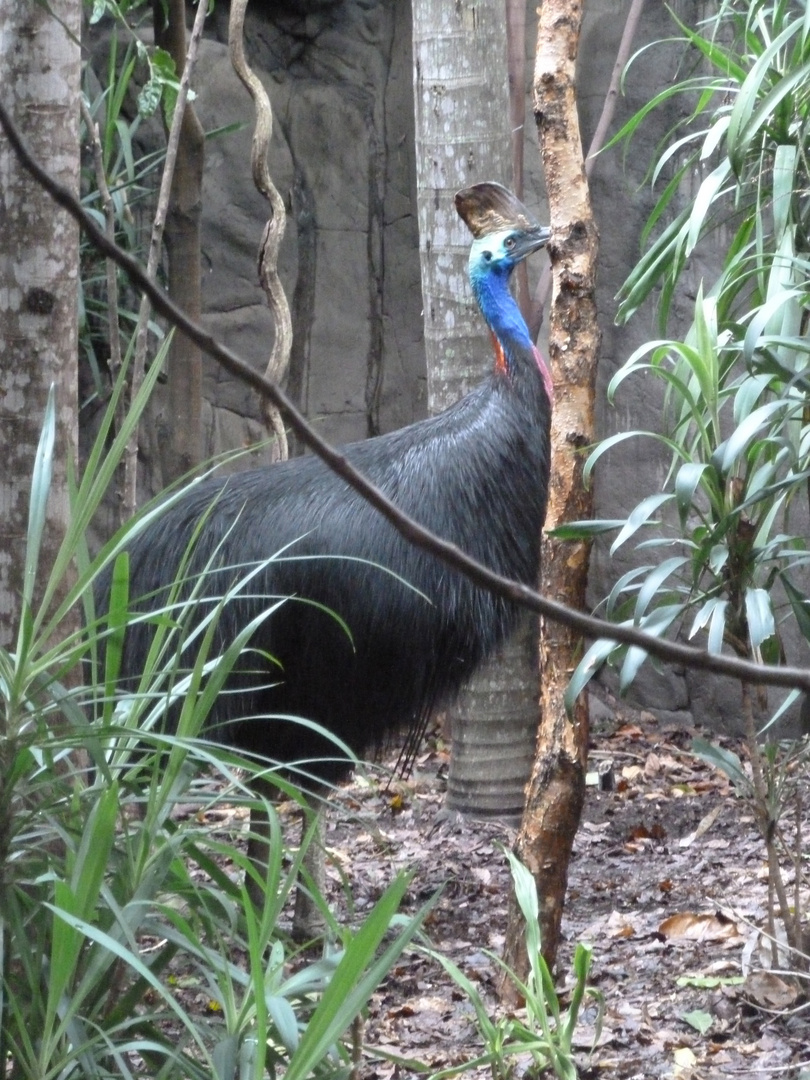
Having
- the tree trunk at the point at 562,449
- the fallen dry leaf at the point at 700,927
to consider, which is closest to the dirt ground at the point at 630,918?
the fallen dry leaf at the point at 700,927

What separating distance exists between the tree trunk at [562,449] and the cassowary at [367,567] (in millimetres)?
363

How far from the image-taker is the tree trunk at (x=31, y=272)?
2006 millimetres

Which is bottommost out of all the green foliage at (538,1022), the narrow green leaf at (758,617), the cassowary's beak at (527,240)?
the green foliage at (538,1022)

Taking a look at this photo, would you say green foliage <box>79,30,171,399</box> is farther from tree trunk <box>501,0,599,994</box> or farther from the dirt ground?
tree trunk <box>501,0,599,994</box>

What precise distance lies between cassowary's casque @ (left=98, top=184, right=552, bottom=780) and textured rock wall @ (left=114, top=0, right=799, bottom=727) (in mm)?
2385

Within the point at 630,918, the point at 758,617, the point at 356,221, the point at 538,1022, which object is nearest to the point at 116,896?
the point at 538,1022

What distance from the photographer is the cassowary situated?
2.87 metres

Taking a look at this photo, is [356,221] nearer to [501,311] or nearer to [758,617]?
[501,311]

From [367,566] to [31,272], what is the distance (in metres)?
1.07

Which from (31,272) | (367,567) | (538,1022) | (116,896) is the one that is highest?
(31,272)

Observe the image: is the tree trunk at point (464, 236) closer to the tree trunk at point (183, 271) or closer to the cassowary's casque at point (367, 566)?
the cassowary's casque at point (367, 566)

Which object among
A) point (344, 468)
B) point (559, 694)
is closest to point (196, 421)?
point (559, 694)

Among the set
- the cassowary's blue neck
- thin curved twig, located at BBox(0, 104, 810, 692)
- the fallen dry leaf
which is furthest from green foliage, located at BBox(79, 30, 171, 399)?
thin curved twig, located at BBox(0, 104, 810, 692)

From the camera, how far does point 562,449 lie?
2.50 m
